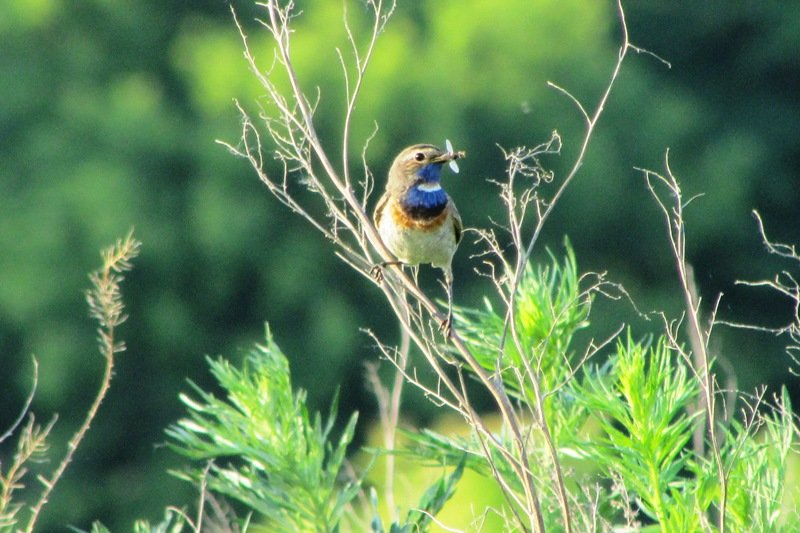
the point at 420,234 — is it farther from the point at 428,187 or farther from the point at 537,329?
the point at 537,329

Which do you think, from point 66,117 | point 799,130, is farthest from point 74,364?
point 799,130

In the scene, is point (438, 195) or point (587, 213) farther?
point (587, 213)

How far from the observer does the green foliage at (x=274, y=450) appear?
2.71 m

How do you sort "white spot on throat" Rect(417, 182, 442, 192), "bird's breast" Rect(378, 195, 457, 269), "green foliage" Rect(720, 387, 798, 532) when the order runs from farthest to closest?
"white spot on throat" Rect(417, 182, 442, 192) → "bird's breast" Rect(378, 195, 457, 269) → "green foliage" Rect(720, 387, 798, 532)

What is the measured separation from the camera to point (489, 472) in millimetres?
2748

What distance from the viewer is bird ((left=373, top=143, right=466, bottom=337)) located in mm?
4418

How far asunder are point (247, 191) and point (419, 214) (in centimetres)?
881

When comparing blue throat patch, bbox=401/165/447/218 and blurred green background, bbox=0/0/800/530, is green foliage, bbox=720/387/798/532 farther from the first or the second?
blurred green background, bbox=0/0/800/530

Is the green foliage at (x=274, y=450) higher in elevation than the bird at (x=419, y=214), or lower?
higher

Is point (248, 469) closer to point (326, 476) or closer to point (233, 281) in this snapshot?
point (326, 476)

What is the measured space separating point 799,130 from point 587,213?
135 inches

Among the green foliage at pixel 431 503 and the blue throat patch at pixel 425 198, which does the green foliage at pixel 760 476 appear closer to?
the green foliage at pixel 431 503

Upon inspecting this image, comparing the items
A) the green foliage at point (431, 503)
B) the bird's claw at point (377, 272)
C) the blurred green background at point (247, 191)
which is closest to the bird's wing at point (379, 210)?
the bird's claw at point (377, 272)

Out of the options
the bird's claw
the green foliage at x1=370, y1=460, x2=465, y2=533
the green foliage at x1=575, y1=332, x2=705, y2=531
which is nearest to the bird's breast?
the bird's claw
